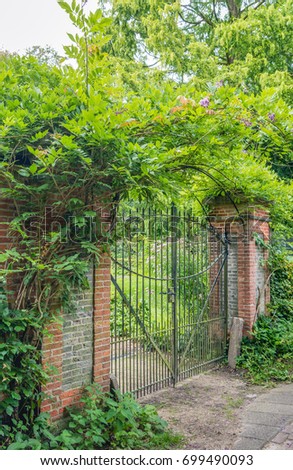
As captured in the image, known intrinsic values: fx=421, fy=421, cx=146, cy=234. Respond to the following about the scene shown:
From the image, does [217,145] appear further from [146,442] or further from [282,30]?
[282,30]

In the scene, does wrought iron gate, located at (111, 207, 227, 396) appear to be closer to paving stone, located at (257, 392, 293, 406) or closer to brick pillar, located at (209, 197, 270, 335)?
brick pillar, located at (209, 197, 270, 335)

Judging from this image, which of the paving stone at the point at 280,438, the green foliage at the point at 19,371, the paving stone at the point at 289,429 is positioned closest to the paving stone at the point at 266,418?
the paving stone at the point at 289,429

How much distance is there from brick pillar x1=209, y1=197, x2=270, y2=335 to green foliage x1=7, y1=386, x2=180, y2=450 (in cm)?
345

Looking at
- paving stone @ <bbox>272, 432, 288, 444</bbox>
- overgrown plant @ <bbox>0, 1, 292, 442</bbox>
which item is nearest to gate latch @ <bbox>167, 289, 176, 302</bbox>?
overgrown plant @ <bbox>0, 1, 292, 442</bbox>

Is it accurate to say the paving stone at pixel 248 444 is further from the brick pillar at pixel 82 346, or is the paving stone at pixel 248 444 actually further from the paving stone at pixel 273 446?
the brick pillar at pixel 82 346

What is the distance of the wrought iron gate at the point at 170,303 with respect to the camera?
5.17 metres

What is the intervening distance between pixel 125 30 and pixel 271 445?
14.3 meters

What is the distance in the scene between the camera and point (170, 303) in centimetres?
666

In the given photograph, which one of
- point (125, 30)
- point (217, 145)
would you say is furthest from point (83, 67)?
point (125, 30)

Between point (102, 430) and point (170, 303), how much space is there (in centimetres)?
294

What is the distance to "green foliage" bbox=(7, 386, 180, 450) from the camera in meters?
3.51

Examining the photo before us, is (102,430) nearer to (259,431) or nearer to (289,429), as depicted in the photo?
(259,431)

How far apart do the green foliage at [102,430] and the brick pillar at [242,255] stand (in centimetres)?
345

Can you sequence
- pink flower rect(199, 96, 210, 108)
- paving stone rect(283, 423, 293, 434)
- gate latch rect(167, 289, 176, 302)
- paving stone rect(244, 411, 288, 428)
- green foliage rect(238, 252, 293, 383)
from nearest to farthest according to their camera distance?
pink flower rect(199, 96, 210, 108), paving stone rect(283, 423, 293, 434), paving stone rect(244, 411, 288, 428), gate latch rect(167, 289, 176, 302), green foliage rect(238, 252, 293, 383)
